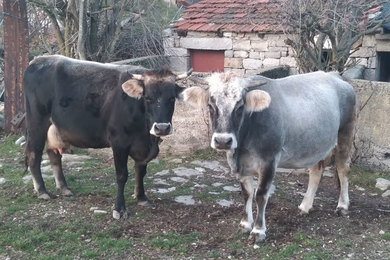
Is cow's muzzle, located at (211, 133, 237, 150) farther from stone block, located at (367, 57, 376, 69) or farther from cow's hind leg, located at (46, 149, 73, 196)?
stone block, located at (367, 57, 376, 69)

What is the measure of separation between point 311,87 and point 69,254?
3.26m

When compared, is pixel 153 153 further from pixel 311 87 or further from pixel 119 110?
pixel 311 87

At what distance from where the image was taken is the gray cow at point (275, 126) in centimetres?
542

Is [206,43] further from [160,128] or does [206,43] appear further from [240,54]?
[160,128]

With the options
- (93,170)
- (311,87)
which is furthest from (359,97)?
(93,170)

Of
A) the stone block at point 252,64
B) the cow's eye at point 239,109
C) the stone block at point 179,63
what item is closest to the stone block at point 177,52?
the stone block at point 179,63

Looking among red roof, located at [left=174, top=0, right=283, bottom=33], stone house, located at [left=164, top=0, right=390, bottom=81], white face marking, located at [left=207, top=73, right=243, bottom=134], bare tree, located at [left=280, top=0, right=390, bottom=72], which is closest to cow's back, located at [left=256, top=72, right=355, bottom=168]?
white face marking, located at [left=207, top=73, right=243, bottom=134]

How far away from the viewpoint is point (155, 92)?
20.6 ft

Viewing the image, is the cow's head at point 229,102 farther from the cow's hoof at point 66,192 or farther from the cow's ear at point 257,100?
the cow's hoof at point 66,192

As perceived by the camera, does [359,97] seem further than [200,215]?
Yes

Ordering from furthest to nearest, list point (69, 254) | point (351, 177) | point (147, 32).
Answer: point (147, 32) → point (351, 177) → point (69, 254)

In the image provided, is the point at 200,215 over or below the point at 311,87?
below

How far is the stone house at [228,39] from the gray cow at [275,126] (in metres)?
5.31

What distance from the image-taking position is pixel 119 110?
661cm
